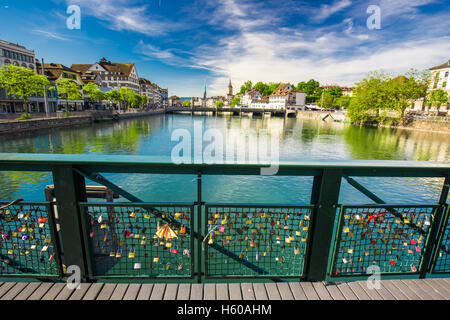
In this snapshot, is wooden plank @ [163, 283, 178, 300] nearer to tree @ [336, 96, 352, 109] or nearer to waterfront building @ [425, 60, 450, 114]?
waterfront building @ [425, 60, 450, 114]

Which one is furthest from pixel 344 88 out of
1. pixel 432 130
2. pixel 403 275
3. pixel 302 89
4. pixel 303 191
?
pixel 403 275

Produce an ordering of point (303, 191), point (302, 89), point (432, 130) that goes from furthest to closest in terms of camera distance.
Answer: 1. point (302, 89)
2. point (432, 130)
3. point (303, 191)

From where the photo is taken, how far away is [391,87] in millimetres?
51062

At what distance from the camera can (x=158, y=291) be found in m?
2.09

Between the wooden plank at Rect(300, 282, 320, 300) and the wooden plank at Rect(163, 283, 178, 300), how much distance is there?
1.12 m

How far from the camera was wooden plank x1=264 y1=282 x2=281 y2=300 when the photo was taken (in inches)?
81.5

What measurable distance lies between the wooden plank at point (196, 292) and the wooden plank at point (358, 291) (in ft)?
4.37

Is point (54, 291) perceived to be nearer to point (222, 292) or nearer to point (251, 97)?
point (222, 292)

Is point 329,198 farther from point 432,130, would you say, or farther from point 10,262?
point 432,130

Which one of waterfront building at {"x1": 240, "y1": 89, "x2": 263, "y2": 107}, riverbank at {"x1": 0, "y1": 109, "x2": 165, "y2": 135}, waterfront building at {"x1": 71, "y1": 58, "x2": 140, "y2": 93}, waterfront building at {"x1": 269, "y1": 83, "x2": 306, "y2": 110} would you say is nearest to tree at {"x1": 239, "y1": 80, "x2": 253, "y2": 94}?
waterfront building at {"x1": 240, "y1": 89, "x2": 263, "y2": 107}

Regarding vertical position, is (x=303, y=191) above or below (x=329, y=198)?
below

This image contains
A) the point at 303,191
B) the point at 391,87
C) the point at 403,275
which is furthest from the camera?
the point at 391,87
